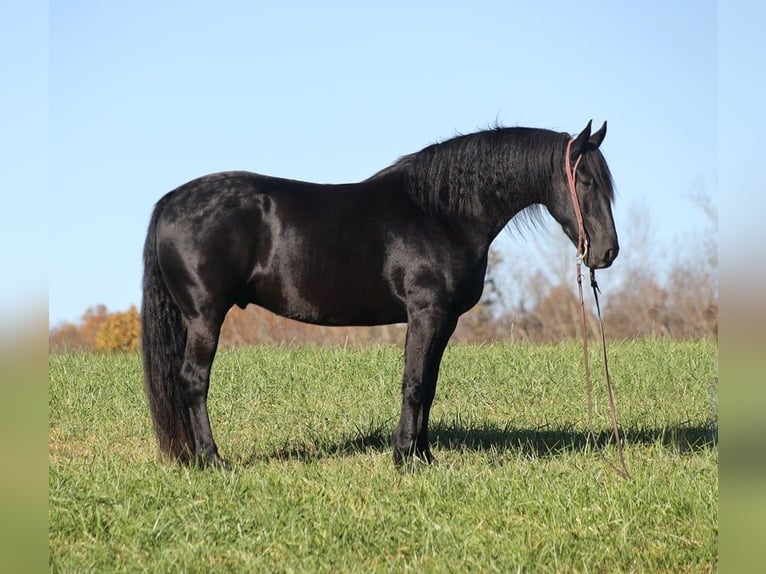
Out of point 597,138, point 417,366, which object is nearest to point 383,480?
point 417,366

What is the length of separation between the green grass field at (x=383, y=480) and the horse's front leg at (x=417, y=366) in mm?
219

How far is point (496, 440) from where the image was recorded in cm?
693

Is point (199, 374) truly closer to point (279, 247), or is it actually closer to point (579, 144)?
point (279, 247)

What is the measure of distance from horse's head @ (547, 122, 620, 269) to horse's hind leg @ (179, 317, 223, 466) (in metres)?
2.68

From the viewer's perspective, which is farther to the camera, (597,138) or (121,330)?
(121,330)

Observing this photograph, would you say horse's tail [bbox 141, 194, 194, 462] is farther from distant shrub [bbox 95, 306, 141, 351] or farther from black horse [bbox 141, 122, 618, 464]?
distant shrub [bbox 95, 306, 141, 351]

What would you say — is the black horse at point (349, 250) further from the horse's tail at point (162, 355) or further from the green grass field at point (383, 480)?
the green grass field at point (383, 480)

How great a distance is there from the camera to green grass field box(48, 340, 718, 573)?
4.03 metres

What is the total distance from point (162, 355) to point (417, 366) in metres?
1.84

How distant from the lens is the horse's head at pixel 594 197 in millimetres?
5668

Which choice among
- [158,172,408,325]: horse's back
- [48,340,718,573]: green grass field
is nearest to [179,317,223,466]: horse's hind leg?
[158,172,408,325]: horse's back

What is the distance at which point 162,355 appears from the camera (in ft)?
19.5
